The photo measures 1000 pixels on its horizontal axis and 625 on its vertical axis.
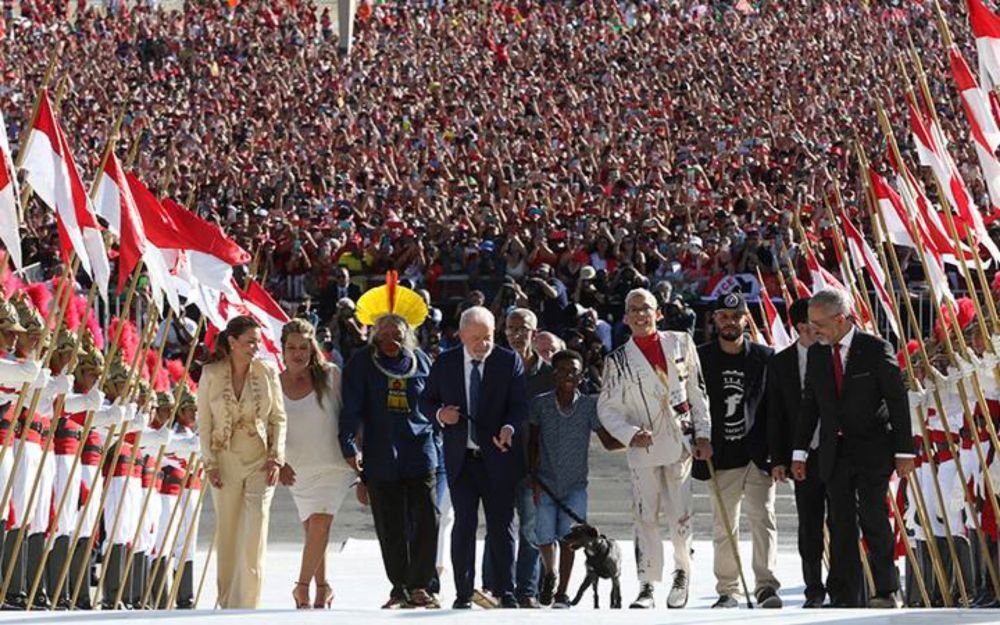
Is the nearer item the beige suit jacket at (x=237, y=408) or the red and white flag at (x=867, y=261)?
the beige suit jacket at (x=237, y=408)

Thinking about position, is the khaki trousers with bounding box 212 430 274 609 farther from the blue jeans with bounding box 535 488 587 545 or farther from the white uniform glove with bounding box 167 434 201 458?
the white uniform glove with bounding box 167 434 201 458

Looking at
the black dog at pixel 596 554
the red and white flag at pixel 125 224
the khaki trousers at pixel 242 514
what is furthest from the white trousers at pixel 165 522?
the black dog at pixel 596 554

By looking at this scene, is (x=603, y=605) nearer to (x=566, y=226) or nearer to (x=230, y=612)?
(x=230, y=612)

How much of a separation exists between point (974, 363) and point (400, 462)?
3.12 m

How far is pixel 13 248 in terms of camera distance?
1323cm

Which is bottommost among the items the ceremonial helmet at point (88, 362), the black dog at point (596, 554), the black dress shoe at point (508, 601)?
the black dress shoe at point (508, 601)

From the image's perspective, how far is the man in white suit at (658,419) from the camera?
14.2 metres

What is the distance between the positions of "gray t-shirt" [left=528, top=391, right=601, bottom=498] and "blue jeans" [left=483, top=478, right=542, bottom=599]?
155mm

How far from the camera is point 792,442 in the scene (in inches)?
548

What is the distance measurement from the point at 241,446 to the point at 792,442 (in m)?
2.88

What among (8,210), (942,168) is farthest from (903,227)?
(8,210)

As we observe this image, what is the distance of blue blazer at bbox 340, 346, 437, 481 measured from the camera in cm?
1406

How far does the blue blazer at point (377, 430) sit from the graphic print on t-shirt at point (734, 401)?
162 centimetres

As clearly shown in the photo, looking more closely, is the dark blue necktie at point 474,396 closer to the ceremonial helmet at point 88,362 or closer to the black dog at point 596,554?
the black dog at point 596,554
